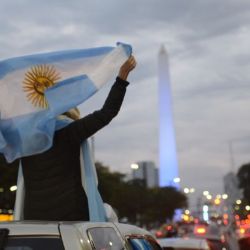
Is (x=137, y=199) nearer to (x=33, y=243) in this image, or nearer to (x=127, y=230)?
(x=127, y=230)

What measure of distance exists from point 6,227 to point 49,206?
2.02 meters

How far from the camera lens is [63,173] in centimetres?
672

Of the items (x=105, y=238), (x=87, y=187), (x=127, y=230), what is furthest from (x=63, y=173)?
(x=105, y=238)

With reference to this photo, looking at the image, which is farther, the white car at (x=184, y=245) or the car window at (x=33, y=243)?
the white car at (x=184, y=245)

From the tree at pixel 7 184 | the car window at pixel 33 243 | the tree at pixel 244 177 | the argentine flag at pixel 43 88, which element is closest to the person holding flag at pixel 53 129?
the argentine flag at pixel 43 88

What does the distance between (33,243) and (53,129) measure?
231 centimetres

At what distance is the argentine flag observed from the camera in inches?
263

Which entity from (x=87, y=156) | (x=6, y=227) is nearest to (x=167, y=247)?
(x=87, y=156)

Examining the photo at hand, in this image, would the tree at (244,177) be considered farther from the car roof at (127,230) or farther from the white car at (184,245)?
the car roof at (127,230)

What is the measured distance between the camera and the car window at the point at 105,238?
4719 millimetres

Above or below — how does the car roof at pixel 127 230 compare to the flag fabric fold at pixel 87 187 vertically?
below

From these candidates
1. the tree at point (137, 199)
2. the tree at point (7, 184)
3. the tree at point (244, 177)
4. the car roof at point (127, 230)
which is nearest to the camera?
the car roof at point (127, 230)

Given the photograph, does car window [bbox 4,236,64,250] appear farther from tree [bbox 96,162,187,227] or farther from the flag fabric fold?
tree [bbox 96,162,187,227]

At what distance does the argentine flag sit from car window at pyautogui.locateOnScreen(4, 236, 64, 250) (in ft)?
7.08
